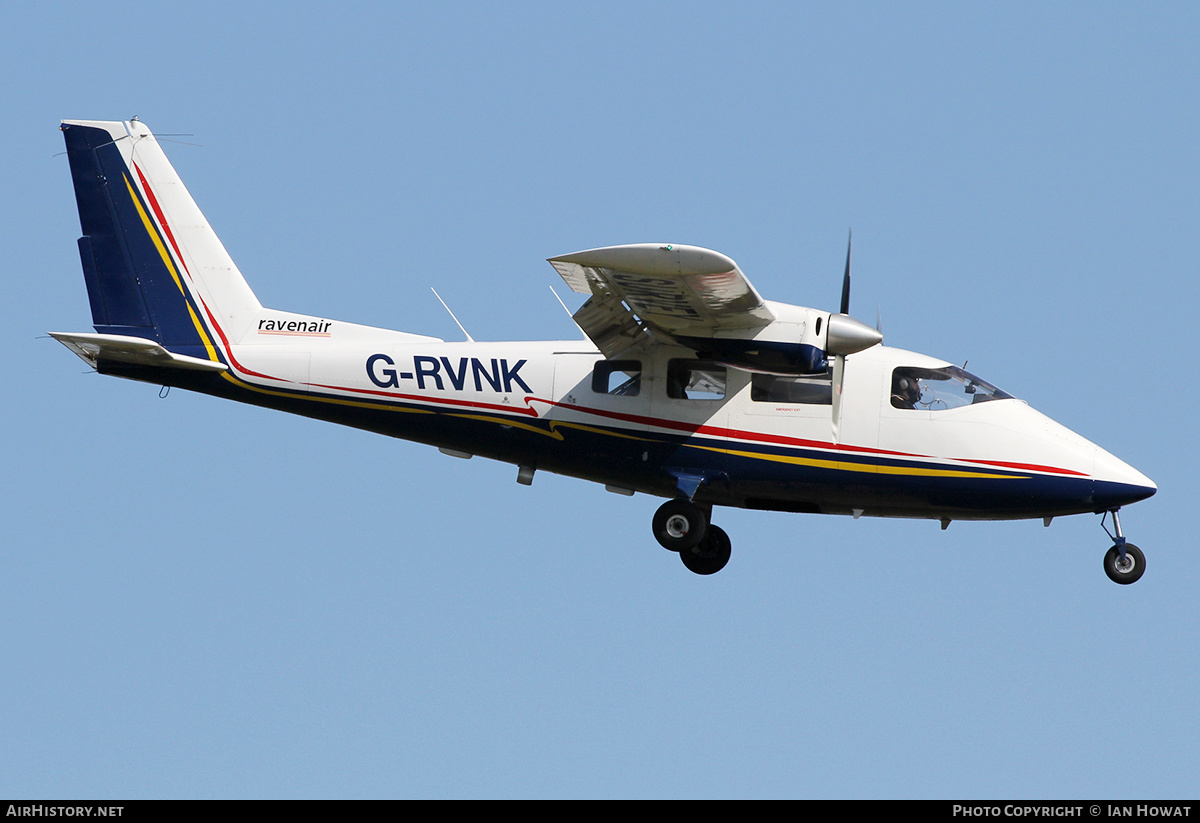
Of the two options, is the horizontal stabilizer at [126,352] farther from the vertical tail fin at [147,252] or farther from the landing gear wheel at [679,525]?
the landing gear wheel at [679,525]

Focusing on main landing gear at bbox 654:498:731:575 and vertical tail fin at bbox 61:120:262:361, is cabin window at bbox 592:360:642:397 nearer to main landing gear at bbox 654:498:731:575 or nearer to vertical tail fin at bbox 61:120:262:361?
main landing gear at bbox 654:498:731:575

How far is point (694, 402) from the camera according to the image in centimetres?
1875

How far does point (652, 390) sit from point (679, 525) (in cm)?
178

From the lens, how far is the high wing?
15922 mm

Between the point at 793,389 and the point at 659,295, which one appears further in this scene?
the point at 793,389

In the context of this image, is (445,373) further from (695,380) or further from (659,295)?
(659,295)

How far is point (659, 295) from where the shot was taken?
57.0 ft

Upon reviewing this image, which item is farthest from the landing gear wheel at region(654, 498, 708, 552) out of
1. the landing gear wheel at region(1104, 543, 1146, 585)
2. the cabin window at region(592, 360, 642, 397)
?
the landing gear wheel at region(1104, 543, 1146, 585)

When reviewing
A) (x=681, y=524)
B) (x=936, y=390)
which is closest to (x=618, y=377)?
(x=681, y=524)

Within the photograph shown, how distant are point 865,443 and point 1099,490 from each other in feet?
9.68

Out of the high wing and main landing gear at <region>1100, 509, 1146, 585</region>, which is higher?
the high wing

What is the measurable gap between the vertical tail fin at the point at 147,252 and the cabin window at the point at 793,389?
276 inches

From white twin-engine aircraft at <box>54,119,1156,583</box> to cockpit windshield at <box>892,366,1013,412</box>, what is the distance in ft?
0.08
